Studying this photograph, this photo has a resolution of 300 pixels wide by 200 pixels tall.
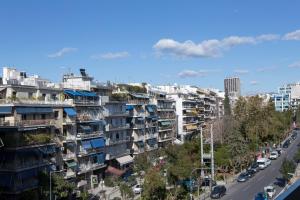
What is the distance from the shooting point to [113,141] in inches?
2736

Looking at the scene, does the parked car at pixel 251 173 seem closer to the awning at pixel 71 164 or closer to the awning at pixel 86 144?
the awning at pixel 86 144

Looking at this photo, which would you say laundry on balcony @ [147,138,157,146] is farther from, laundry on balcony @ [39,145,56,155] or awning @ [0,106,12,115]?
awning @ [0,106,12,115]

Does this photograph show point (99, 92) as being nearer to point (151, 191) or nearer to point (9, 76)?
point (9, 76)

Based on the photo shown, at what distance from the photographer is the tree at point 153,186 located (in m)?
48.5

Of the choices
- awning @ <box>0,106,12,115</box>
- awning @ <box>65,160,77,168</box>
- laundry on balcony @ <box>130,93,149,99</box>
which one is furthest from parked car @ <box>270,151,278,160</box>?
awning @ <box>0,106,12,115</box>

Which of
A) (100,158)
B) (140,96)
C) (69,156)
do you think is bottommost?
(100,158)

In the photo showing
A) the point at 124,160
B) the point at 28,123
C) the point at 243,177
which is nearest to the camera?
the point at 28,123

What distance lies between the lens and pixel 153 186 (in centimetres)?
4841

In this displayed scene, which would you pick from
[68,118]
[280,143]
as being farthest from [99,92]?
[280,143]

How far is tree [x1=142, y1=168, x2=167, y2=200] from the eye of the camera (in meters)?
48.5

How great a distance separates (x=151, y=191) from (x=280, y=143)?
259 ft

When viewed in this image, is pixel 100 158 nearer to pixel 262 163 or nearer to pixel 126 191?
pixel 126 191

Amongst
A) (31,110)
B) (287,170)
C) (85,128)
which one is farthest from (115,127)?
(287,170)

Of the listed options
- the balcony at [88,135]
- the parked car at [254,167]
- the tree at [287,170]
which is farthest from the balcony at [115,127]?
the tree at [287,170]
